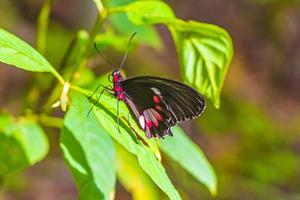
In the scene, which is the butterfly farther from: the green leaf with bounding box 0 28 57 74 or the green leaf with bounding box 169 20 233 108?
the green leaf with bounding box 0 28 57 74

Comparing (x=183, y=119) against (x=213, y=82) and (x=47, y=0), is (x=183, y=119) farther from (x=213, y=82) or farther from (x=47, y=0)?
(x=47, y=0)

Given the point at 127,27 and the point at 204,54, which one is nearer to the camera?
the point at 204,54

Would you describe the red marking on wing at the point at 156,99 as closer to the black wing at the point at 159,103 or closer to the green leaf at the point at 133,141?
the black wing at the point at 159,103

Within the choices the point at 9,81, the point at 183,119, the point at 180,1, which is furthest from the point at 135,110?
the point at 180,1

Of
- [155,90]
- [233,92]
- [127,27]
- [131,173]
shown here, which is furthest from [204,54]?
[233,92]

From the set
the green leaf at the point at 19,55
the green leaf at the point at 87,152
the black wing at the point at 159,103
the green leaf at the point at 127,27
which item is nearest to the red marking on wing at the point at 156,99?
the black wing at the point at 159,103

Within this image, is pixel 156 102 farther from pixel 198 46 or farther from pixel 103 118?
pixel 103 118

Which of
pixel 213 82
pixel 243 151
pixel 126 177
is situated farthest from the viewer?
pixel 243 151
